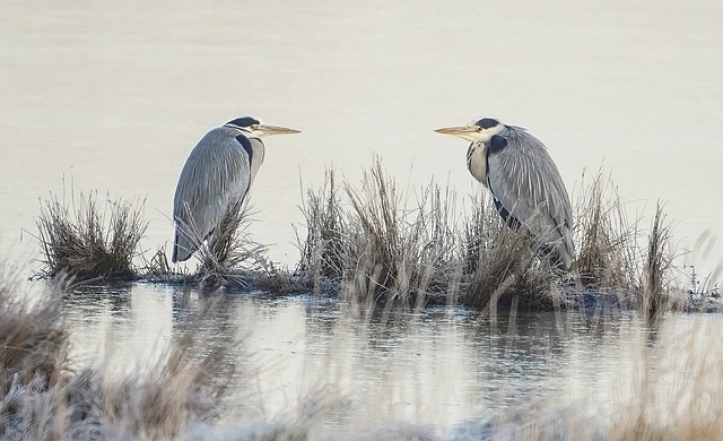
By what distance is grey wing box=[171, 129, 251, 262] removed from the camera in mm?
8758

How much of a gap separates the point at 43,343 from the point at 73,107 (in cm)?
1130

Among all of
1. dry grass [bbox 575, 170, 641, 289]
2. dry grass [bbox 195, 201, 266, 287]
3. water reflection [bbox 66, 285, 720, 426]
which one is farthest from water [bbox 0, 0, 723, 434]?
dry grass [bbox 575, 170, 641, 289]

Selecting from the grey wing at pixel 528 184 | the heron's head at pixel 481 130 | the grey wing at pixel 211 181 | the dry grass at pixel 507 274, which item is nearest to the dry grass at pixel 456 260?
the dry grass at pixel 507 274

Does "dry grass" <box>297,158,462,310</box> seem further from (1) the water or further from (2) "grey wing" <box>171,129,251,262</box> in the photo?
(2) "grey wing" <box>171,129,251,262</box>

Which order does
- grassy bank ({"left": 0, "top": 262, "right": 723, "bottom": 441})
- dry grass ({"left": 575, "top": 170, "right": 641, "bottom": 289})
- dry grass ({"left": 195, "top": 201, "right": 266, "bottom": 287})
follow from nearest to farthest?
grassy bank ({"left": 0, "top": 262, "right": 723, "bottom": 441}) → dry grass ({"left": 575, "top": 170, "right": 641, "bottom": 289}) → dry grass ({"left": 195, "top": 201, "right": 266, "bottom": 287})

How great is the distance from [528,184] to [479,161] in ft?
1.68

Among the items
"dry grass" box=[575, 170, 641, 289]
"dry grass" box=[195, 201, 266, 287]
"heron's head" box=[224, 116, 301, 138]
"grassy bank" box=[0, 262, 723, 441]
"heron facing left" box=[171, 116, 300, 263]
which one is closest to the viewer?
"grassy bank" box=[0, 262, 723, 441]

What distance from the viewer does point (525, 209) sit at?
8672 millimetres

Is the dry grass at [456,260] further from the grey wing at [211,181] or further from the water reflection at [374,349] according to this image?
the grey wing at [211,181]

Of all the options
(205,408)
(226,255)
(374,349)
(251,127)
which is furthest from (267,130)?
(205,408)

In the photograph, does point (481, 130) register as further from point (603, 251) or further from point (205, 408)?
point (205, 408)

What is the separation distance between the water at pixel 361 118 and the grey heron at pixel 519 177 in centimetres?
99

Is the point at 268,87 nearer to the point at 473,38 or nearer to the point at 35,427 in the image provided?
the point at 473,38

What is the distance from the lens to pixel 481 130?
9062mm
